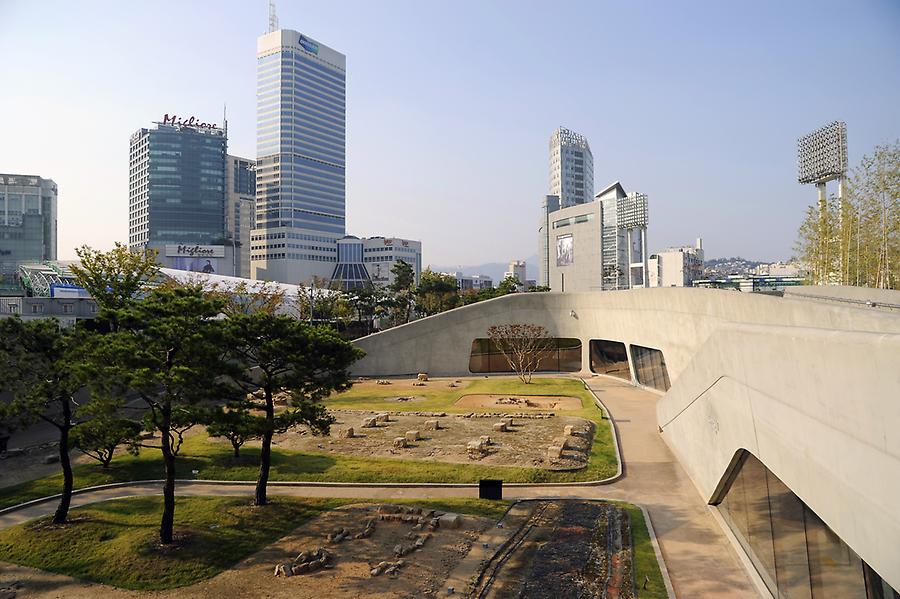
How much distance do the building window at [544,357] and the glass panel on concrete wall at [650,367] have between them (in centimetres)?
1056

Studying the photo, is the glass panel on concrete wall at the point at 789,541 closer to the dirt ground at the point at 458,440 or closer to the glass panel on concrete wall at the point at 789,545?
the glass panel on concrete wall at the point at 789,545

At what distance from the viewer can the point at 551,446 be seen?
30.8 m

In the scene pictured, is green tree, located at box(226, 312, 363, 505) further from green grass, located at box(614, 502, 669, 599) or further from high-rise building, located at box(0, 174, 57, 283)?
high-rise building, located at box(0, 174, 57, 283)

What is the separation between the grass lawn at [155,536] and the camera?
1838 centimetres

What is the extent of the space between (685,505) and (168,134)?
21873 centimetres

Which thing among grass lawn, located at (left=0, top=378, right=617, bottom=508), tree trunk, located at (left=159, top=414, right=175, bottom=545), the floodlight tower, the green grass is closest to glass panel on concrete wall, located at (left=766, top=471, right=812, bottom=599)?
the green grass

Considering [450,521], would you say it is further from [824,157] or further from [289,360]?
[824,157]

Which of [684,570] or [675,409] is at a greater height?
[675,409]

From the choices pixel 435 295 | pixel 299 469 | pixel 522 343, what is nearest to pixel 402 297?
pixel 435 295

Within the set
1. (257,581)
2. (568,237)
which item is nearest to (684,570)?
(257,581)

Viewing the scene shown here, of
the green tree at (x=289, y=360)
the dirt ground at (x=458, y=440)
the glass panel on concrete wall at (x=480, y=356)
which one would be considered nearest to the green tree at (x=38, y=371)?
the green tree at (x=289, y=360)

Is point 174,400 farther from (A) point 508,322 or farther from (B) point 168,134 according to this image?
(B) point 168,134

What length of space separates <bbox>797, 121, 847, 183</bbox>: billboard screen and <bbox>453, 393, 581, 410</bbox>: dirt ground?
51.7m

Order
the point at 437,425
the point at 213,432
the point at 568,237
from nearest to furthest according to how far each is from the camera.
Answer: the point at 213,432 → the point at 437,425 → the point at 568,237
